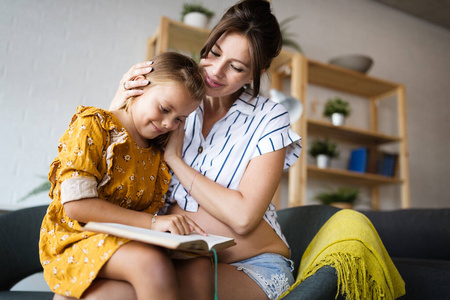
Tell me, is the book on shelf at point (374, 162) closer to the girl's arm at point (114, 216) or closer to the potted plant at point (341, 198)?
the potted plant at point (341, 198)

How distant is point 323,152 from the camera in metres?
3.65

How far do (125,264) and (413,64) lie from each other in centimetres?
513

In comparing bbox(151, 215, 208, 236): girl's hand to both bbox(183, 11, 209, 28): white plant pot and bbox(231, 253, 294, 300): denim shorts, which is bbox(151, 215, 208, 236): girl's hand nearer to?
bbox(231, 253, 294, 300): denim shorts

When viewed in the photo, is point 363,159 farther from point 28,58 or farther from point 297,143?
point 28,58

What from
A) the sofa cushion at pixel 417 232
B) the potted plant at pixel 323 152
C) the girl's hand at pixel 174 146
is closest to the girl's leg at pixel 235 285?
the girl's hand at pixel 174 146

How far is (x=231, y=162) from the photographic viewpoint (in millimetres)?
1233

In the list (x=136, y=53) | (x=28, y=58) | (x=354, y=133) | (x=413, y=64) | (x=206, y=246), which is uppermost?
(x=413, y=64)

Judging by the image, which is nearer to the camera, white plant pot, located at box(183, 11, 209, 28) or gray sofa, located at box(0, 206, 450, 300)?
gray sofa, located at box(0, 206, 450, 300)

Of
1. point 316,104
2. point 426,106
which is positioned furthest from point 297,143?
point 426,106

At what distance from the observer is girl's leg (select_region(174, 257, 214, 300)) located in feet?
2.94

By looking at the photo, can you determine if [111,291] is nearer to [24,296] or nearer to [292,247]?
[24,296]

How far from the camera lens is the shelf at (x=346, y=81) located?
373 cm

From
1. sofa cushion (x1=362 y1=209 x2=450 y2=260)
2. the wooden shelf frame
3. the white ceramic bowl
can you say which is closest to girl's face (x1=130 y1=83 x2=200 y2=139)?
sofa cushion (x1=362 y1=209 x2=450 y2=260)

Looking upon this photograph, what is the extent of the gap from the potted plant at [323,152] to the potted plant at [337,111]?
223 millimetres
